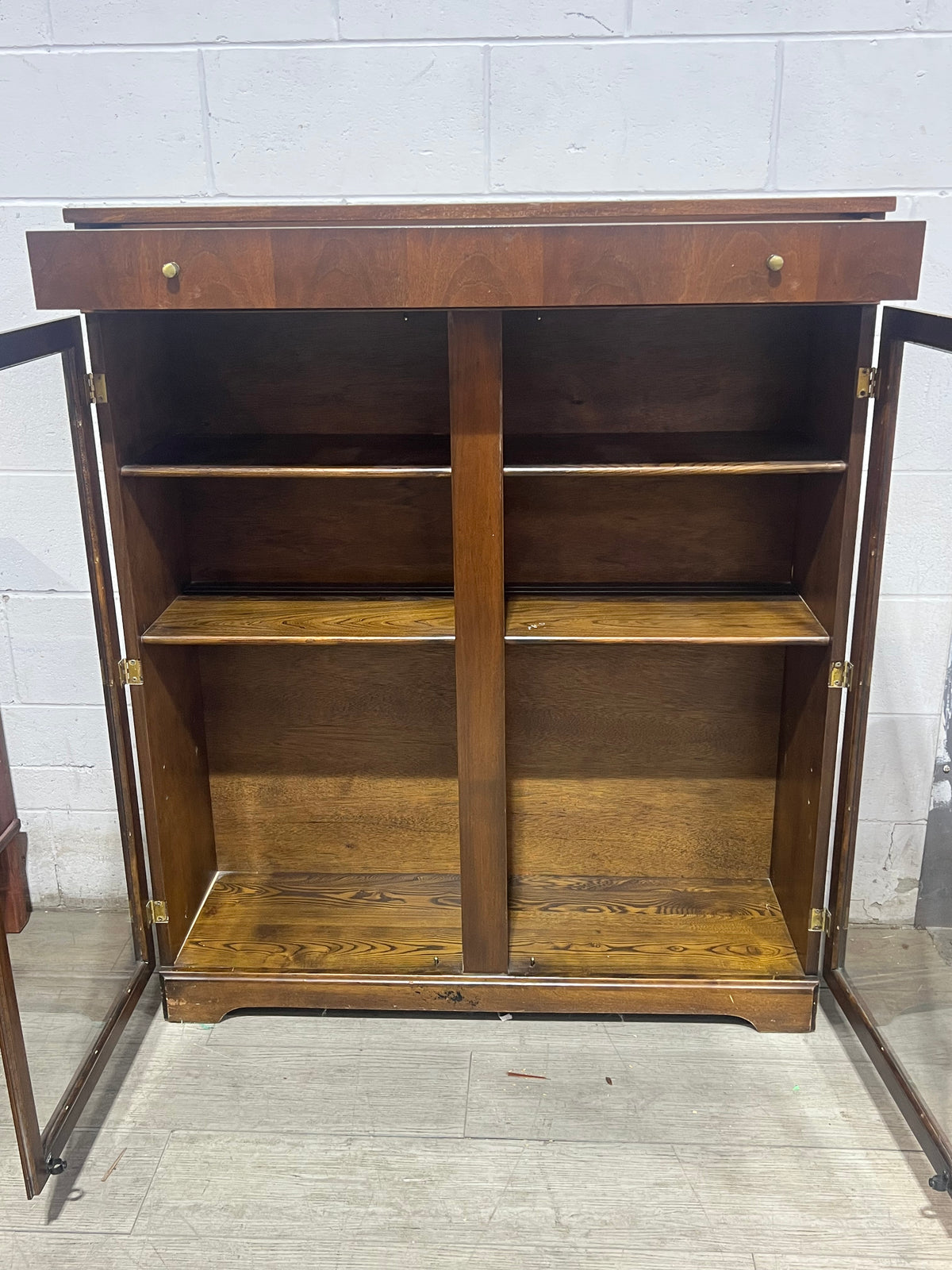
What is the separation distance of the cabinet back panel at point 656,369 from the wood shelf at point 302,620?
391 mm

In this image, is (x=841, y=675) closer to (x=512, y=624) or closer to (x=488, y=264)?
(x=512, y=624)

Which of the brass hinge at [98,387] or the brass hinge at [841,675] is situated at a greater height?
the brass hinge at [98,387]

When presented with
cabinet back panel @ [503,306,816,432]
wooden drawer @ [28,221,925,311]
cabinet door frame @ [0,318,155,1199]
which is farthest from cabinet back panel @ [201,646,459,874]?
wooden drawer @ [28,221,925,311]

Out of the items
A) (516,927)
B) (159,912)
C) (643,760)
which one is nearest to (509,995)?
(516,927)

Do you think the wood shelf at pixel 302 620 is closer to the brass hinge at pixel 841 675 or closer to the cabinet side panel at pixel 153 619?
Result: the cabinet side panel at pixel 153 619

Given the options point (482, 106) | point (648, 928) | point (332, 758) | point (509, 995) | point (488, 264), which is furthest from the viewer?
point (332, 758)

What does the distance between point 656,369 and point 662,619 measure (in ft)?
1.48

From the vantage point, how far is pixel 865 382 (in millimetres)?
1670

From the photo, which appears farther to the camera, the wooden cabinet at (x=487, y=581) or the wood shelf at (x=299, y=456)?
the wood shelf at (x=299, y=456)

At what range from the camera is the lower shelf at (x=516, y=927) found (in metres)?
2.02

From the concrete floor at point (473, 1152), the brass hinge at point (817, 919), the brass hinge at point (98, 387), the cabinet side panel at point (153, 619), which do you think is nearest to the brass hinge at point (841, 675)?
the brass hinge at point (817, 919)

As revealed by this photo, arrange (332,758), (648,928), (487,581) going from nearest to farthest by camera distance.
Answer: (487,581), (648,928), (332,758)

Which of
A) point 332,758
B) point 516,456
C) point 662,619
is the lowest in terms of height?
point 332,758

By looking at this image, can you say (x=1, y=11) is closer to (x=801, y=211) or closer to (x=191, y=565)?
(x=191, y=565)
